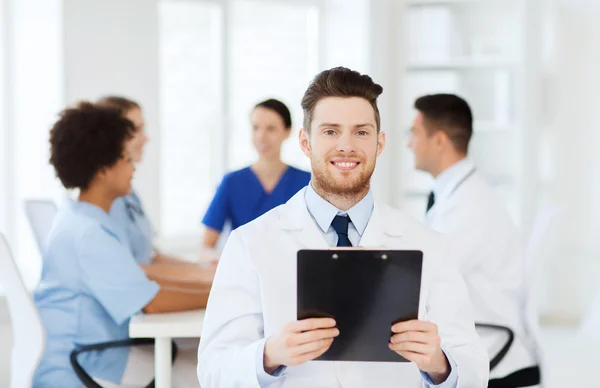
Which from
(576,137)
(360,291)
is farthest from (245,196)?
(576,137)

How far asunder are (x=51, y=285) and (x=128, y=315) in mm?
280

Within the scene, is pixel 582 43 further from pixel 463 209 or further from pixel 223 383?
pixel 223 383

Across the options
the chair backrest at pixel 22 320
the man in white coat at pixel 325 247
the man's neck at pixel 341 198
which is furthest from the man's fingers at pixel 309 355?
the chair backrest at pixel 22 320

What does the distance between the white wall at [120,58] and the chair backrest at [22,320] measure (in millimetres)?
2231

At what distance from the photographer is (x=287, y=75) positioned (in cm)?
597

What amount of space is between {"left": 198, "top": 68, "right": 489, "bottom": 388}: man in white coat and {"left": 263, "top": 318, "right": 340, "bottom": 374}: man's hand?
106mm

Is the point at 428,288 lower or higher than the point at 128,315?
higher

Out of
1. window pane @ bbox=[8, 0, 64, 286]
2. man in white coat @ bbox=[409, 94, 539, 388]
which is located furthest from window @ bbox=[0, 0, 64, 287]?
man in white coat @ bbox=[409, 94, 539, 388]

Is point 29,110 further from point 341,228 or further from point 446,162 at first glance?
point 341,228

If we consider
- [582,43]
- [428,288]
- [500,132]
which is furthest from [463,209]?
[582,43]

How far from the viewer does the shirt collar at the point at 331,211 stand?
188 cm

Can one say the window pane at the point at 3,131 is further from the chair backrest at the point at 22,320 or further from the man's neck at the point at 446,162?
the man's neck at the point at 446,162

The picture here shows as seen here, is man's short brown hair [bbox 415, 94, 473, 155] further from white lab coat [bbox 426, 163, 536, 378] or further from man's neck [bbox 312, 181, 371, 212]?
man's neck [bbox 312, 181, 371, 212]

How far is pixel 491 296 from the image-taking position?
2840mm
